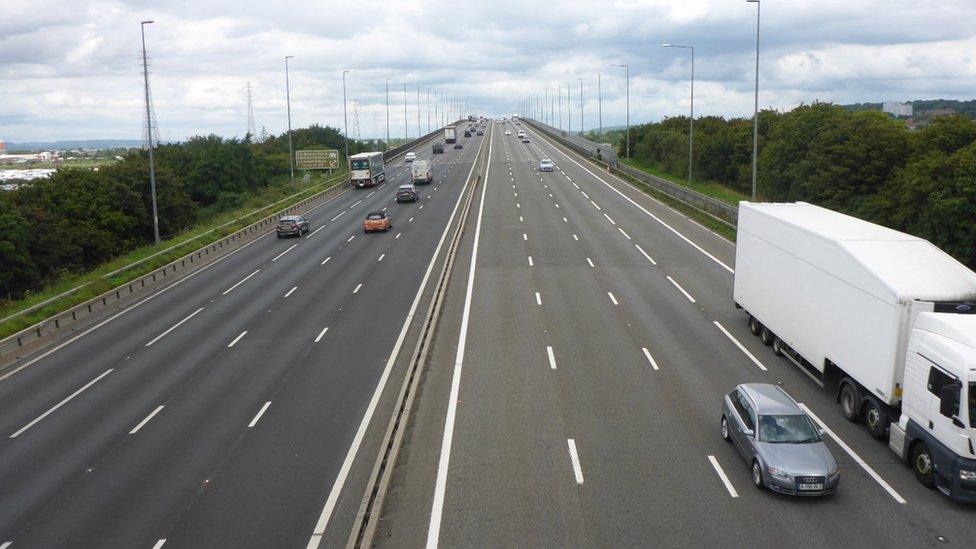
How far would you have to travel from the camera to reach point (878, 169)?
4828 cm

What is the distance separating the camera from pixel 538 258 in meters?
38.4

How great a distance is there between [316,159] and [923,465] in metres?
80.6

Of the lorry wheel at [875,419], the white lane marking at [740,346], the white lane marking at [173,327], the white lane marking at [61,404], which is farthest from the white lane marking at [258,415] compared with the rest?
the lorry wheel at [875,419]

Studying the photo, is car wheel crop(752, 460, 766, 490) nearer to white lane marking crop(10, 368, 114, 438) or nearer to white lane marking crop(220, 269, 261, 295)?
white lane marking crop(10, 368, 114, 438)

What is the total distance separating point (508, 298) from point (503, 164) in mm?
66546

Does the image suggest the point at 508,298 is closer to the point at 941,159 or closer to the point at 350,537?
the point at 350,537

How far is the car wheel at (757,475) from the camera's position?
14156 millimetres

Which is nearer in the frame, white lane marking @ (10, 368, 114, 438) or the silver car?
the silver car

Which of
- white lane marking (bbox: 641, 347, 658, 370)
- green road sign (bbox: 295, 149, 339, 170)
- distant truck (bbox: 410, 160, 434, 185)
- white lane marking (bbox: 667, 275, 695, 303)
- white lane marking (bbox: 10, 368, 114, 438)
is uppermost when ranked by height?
green road sign (bbox: 295, 149, 339, 170)

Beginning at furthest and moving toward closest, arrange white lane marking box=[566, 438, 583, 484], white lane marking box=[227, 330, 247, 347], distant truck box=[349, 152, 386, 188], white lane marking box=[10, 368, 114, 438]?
distant truck box=[349, 152, 386, 188] < white lane marking box=[227, 330, 247, 347] < white lane marking box=[10, 368, 114, 438] < white lane marking box=[566, 438, 583, 484]

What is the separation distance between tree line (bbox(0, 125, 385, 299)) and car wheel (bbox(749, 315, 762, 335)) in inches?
1373

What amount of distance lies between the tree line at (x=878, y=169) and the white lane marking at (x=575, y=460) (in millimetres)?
26520

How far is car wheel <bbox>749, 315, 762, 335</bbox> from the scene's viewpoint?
80.1 ft

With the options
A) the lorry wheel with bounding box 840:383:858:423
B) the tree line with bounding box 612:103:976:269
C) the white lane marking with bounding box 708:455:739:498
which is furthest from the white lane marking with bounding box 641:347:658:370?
the tree line with bounding box 612:103:976:269
